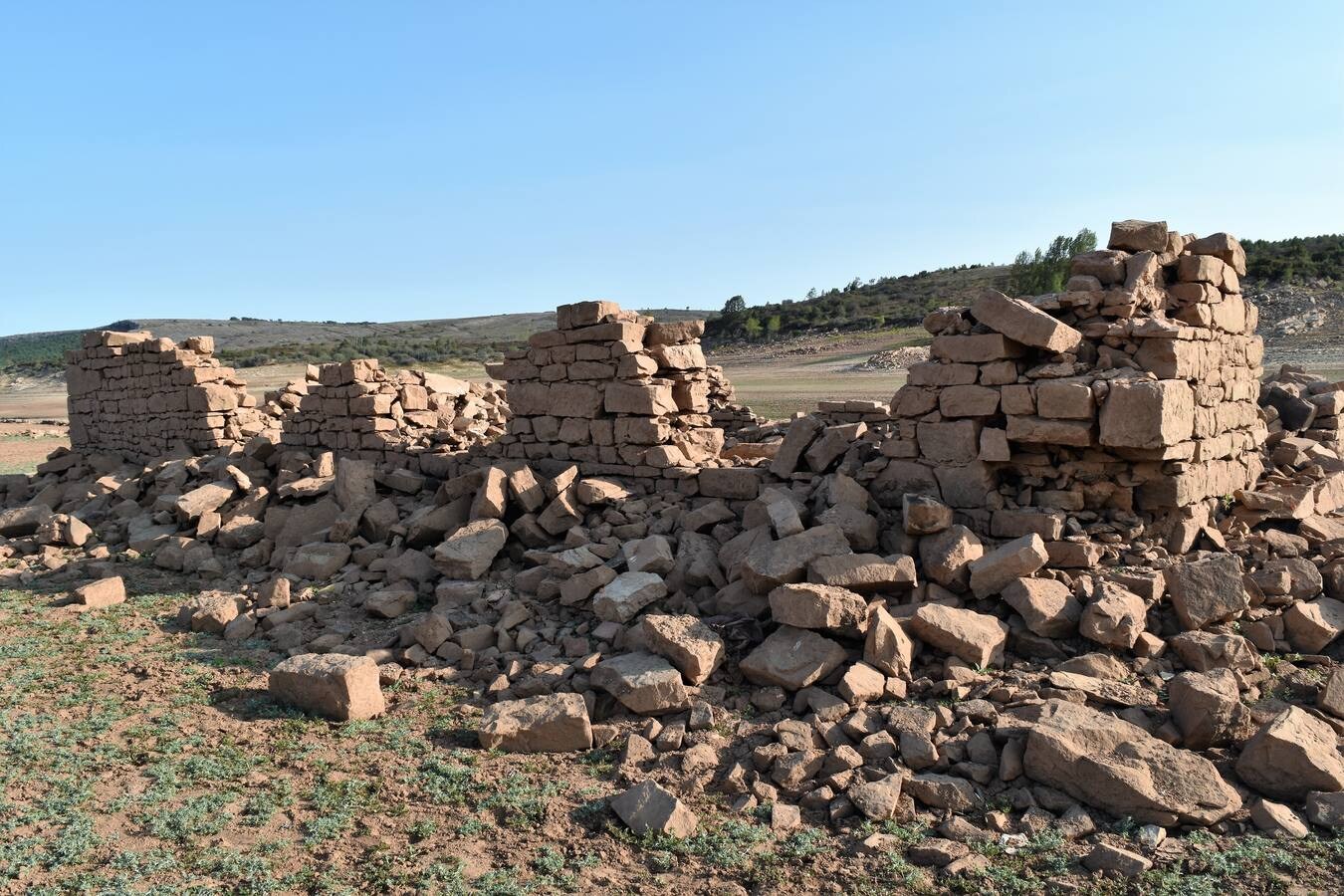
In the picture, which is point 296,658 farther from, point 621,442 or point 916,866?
point 916,866

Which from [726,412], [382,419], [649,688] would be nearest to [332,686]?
[649,688]

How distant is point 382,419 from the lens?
36.9ft

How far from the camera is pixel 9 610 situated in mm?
8523

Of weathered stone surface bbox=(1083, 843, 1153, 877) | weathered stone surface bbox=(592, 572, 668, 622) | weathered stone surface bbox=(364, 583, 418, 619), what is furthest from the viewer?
weathered stone surface bbox=(364, 583, 418, 619)

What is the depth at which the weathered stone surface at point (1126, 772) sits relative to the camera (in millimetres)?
4375

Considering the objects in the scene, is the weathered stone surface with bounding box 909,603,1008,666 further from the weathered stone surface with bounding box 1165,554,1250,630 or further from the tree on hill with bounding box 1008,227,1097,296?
the tree on hill with bounding box 1008,227,1097,296

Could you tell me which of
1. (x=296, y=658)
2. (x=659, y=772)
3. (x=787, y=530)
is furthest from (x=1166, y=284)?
(x=296, y=658)

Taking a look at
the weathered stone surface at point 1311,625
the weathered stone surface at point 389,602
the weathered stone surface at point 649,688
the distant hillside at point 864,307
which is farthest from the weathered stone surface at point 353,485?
the distant hillside at point 864,307

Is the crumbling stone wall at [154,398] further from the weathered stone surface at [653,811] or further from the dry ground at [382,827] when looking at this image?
the weathered stone surface at [653,811]

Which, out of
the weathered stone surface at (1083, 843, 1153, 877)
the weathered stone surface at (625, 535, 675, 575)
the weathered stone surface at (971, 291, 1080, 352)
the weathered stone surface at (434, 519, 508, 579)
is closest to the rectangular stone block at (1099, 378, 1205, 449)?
the weathered stone surface at (971, 291, 1080, 352)

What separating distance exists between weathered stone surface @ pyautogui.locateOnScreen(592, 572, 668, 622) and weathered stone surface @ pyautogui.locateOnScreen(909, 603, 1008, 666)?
1974mm

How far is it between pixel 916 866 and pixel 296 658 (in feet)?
14.3

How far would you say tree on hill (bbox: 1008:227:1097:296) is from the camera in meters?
41.4

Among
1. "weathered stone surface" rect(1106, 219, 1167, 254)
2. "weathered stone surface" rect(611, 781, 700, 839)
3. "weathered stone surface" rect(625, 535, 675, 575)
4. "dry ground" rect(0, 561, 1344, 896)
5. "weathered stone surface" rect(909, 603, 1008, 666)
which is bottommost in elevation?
"dry ground" rect(0, 561, 1344, 896)
